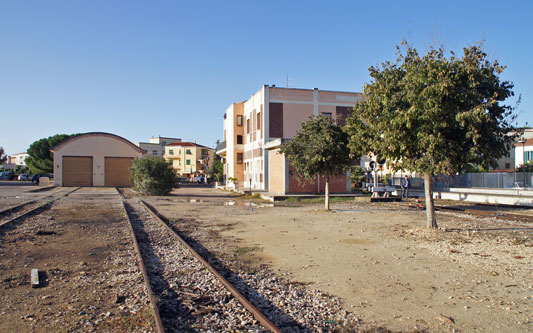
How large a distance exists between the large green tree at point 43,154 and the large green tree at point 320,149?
253ft

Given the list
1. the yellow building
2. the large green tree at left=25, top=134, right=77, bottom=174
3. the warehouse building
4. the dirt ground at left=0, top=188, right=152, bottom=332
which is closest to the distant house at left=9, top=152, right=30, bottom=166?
the large green tree at left=25, top=134, right=77, bottom=174

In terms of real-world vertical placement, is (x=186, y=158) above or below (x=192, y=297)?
above

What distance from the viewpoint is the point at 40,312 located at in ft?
19.2

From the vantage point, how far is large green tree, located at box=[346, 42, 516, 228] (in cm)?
1080

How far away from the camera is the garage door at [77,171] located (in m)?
50.5

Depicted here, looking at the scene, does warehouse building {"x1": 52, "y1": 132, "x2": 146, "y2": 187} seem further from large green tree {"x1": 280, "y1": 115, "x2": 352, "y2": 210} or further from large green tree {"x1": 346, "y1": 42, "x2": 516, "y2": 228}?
large green tree {"x1": 346, "y1": 42, "x2": 516, "y2": 228}

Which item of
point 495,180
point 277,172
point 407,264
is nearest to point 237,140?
point 277,172

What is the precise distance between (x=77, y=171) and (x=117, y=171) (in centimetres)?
461

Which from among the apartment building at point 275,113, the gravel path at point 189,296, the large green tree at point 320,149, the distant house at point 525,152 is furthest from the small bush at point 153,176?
the distant house at point 525,152

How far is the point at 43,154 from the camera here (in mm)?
84250

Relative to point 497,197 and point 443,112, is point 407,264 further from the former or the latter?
point 497,197

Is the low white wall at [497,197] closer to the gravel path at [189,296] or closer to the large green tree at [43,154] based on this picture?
the gravel path at [189,296]

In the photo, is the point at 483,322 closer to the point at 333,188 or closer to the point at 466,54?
the point at 466,54

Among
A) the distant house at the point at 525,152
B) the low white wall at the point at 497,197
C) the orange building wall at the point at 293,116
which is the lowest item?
the low white wall at the point at 497,197
